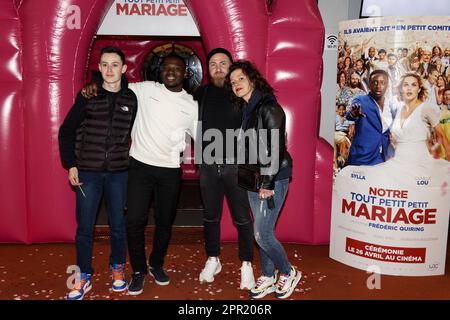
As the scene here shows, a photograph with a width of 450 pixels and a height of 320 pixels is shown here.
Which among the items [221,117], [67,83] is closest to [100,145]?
[221,117]

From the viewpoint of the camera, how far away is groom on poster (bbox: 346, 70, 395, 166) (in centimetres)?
309

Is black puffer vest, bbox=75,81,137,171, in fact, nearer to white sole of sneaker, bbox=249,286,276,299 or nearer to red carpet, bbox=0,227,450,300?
red carpet, bbox=0,227,450,300

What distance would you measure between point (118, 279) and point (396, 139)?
204 centimetres

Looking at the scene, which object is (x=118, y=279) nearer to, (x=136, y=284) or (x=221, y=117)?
(x=136, y=284)

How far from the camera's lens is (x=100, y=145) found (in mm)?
2662

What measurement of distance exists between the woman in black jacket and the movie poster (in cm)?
82

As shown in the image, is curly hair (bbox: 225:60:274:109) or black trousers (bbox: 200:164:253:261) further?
black trousers (bbox: 200:164:253:261)

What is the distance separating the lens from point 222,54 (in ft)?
9.21

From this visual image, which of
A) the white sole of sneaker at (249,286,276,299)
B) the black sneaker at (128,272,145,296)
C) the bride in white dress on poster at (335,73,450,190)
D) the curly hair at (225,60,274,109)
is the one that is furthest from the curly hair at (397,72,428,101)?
the black sneaker at (128,272,145,296)

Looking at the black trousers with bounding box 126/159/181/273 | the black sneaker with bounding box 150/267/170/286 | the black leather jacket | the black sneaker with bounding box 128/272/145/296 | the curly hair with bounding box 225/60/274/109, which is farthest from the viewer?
the black sneaker with bounding box 150/267/170/286

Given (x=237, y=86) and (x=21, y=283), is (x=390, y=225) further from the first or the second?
(x=21, y=283)

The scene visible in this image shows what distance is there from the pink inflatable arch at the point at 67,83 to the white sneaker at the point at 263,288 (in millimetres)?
956

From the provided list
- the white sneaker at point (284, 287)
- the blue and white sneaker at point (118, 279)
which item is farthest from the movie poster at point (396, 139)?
the blue and white sneaker at point (118, 279)
